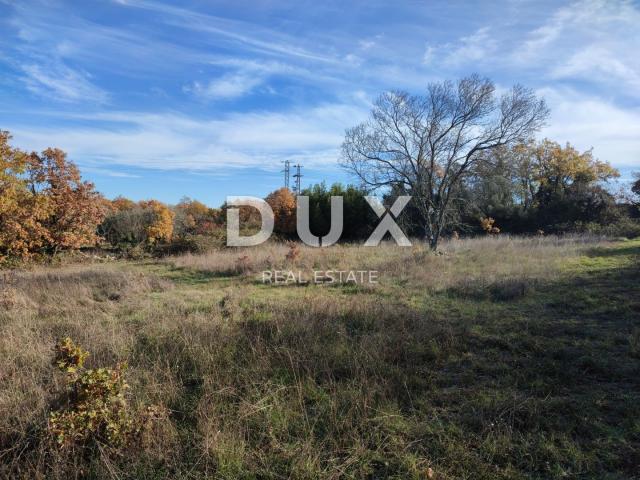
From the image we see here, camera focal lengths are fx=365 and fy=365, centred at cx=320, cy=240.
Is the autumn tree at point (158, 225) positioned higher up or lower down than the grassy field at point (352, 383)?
higher up

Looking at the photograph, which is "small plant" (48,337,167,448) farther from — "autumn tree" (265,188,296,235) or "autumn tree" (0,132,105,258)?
"autumn tree" (265,188,296,235)

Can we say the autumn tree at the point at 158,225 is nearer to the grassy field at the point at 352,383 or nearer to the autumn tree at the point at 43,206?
the autumn tree at the point at 43,206

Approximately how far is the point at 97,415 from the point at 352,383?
2.08 metres

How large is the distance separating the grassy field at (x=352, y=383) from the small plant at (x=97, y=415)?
10 cm

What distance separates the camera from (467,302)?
681cm

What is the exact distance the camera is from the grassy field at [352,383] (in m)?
2.47

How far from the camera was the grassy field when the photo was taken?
2.47 m

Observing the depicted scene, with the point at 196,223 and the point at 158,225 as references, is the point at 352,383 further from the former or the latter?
the point at 196,223

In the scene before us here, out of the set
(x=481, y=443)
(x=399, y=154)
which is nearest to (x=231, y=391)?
(x=481, y=443)

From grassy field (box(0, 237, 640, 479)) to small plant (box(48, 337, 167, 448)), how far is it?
0.10 meters

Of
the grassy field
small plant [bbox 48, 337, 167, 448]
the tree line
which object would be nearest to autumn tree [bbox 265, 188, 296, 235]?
the tree line

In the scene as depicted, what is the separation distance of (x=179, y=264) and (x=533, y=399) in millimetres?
12970

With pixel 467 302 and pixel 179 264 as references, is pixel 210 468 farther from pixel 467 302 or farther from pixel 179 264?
pixel 179 264

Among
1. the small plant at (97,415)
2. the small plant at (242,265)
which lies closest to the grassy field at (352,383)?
the small plant at (97,415)
